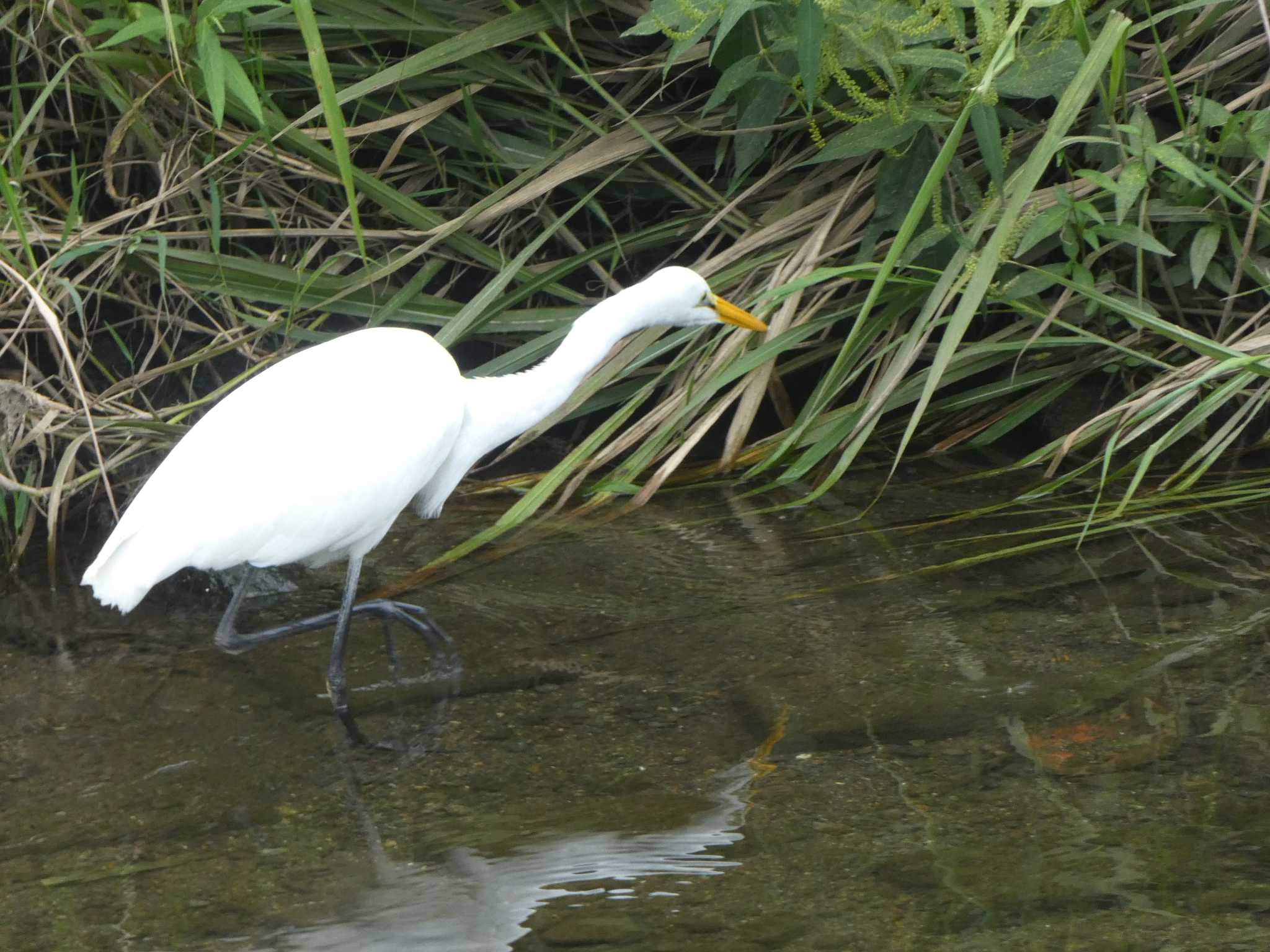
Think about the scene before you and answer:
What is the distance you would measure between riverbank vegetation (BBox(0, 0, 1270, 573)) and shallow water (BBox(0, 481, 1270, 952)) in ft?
0.89

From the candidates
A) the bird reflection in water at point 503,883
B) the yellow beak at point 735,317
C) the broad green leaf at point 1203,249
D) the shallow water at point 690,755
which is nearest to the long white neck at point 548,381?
the yellow beak at point 735,317

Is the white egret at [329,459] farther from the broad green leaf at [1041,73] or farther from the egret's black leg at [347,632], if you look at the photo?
the broad green leaf at [1041,73]

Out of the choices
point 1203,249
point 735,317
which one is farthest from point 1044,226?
point 735,317

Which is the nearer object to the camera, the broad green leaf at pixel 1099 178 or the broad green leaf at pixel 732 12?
the broad green leaf at pixel 732 12

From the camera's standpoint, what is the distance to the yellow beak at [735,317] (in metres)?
3.24

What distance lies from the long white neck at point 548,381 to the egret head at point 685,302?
4 centimetres

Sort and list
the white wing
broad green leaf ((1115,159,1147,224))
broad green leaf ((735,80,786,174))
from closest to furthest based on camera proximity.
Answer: the white wing, broad green leaf ((1115,159,1147,224)), broad green leaf ((735,80,786,174))

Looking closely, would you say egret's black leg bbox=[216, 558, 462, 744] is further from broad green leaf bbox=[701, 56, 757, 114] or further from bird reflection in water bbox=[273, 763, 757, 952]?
broad green leaf bbox=[701, 56, 757, 114]

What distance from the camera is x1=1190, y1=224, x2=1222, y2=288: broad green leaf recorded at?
10.6 ft

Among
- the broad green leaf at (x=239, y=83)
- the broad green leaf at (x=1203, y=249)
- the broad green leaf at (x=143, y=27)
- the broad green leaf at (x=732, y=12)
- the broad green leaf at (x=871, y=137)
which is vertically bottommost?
the broad green leaf at (x=1203, y=249)

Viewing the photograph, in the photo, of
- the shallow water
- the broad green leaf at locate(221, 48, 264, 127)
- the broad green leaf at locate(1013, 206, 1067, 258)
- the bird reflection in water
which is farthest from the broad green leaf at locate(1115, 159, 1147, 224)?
the broad green leaf at locate(221, 48, 264, 127)

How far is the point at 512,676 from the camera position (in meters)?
2.77

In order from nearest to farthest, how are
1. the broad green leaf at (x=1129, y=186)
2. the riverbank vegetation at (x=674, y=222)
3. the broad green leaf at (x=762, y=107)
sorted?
the broad green leaf at (x=1129, y=186), the riverbank vegetation at (x=674, y=222), the broad green leaf at (x=762, y=107)

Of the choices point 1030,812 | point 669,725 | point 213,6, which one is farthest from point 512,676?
point 213,6
